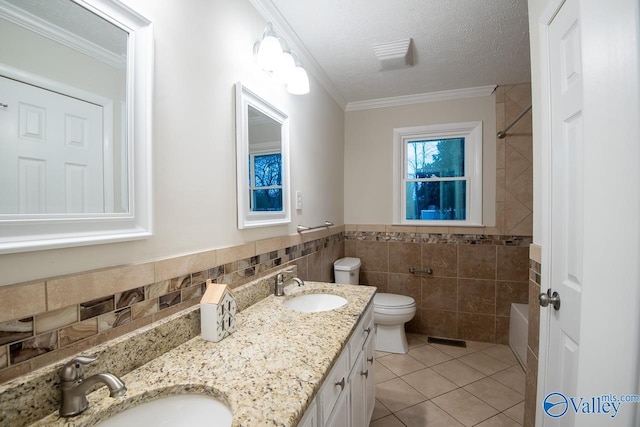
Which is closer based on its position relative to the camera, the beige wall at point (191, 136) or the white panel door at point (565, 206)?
the beige wall at point (191, 136)

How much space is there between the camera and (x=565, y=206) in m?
1.05

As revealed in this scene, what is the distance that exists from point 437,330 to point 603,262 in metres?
2.59

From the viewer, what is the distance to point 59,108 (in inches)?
27.2

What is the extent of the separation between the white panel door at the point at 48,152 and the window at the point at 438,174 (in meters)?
2.62

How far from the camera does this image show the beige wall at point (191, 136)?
79 centimetres

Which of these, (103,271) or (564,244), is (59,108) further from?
(564,244)

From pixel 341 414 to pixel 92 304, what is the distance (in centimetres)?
92

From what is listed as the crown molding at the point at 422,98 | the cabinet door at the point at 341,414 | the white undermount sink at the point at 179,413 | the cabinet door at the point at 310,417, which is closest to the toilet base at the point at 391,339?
the cabinet door at the point at 341,414

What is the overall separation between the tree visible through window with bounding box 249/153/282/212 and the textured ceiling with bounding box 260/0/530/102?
0.86m

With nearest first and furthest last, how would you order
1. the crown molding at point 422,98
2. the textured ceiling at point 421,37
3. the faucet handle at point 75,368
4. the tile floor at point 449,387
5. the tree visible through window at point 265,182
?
the faucet handle at point 75,368
the tree visible through window at point 265,182
the textured ceiling at point 421,37
the tile floor at point 449,387
the crown molding at point 422,98

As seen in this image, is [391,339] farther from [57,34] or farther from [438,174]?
[57,34]

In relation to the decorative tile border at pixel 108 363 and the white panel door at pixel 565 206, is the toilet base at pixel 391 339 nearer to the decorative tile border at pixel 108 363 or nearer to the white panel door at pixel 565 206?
the white panel door at pixel 565 206

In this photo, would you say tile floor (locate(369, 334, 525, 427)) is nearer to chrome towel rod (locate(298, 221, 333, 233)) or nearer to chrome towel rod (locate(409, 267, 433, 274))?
chrome towel rod (locate(409, 267, 433, 274))

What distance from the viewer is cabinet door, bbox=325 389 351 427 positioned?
95 centimetres
